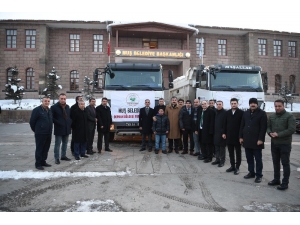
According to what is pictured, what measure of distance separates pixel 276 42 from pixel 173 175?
31884 mm

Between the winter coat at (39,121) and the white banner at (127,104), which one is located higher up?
the white banner at (127,104)

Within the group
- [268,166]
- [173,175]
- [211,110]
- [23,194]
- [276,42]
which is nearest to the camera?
[23,194]

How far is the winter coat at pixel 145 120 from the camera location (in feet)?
25.7

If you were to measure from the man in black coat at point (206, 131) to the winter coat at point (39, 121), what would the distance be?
4.47 metres

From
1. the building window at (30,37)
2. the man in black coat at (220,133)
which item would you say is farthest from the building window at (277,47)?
the building window at (30,37)

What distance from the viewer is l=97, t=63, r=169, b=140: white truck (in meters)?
8.28

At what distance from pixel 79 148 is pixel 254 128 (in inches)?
208

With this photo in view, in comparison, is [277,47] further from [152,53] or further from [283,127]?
[283,127]

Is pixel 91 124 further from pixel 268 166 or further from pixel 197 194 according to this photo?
pixel 268 166

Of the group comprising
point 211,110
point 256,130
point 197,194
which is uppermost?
point 211,110

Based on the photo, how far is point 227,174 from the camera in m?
5.50

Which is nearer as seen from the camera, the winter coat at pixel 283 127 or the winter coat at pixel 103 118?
the winter coat at pixel 283 127

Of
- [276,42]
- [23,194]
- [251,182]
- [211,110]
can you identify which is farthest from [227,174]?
[276,42]

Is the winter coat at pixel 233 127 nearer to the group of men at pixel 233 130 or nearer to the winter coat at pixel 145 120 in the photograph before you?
the group of men at pixel 233 130
